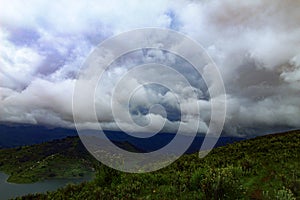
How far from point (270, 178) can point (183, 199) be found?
1018 cm

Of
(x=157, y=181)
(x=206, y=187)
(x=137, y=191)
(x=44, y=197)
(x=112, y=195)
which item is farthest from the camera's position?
(x=44, y=197)

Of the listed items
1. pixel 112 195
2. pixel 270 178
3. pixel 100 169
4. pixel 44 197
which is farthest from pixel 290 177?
pixel 44 197

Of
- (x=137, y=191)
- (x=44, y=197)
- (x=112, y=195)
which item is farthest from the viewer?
(x=44, y=197)

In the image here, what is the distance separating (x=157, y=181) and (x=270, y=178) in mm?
11129

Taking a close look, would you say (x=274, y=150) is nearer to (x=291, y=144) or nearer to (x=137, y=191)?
(x=291, y=144)

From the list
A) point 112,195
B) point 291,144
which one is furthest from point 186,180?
point 291,144

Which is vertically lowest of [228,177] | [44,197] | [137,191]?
[44,197]

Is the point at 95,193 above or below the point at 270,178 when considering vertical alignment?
below

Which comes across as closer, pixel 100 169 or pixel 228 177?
pixel 228 177

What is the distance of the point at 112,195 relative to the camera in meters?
27.0

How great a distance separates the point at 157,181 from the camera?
106 ft

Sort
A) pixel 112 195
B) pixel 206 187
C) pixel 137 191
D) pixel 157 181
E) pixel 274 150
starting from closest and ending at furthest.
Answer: pixel 206 187 < pixel 112 195 < pixel 137 191 < pixel 157 181 < pixel 274 150

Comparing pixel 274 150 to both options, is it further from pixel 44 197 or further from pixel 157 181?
pixel 44 197

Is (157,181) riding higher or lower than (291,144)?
lower
